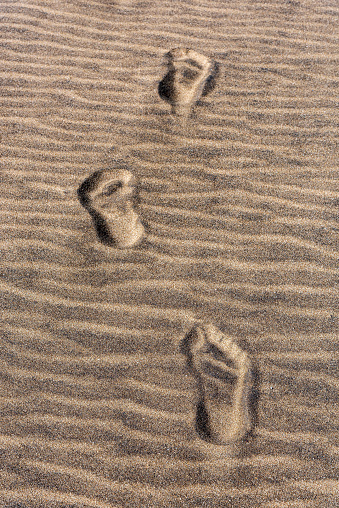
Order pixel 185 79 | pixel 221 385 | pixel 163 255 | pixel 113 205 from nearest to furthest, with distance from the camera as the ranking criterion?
pixel 221 385 < pixel 163 255 < pixel 113 205 < pixel 185 79

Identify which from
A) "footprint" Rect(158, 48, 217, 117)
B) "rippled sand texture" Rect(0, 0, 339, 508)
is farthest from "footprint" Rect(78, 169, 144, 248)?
"footprint" Rect(158, 48, 217, 117)

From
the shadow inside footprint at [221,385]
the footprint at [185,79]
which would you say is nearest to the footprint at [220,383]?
the shadow inside footprint at [221,385]

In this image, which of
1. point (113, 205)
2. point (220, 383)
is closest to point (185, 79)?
point (113, 205)

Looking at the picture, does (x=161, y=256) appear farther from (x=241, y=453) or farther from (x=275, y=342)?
(x=241, y=453)

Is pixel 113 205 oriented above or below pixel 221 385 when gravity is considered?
above

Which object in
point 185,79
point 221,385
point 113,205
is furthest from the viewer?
point 185,79

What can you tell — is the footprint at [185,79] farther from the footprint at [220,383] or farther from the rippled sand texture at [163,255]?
the footprint at [220,383]

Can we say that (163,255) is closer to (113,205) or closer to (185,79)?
(113,205)
